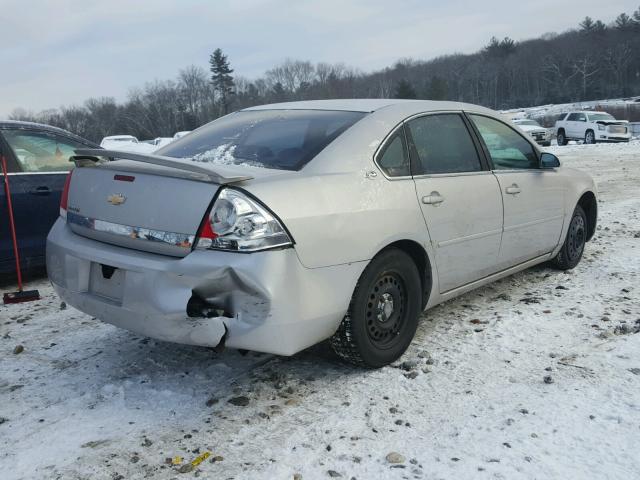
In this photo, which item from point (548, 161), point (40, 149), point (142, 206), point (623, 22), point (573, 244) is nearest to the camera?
point (142, 206)

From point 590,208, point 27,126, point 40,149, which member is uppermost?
point 27,126

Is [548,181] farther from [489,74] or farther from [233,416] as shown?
[489,74]

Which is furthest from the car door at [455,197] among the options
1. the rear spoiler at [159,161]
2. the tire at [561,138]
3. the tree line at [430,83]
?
the tree line at [430,83]

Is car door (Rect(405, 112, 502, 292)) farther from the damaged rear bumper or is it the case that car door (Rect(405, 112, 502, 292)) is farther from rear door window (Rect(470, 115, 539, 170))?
the damaged rear bumper

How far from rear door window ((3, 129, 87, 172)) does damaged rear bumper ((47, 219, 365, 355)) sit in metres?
3.15

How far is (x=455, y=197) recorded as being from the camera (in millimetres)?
3797

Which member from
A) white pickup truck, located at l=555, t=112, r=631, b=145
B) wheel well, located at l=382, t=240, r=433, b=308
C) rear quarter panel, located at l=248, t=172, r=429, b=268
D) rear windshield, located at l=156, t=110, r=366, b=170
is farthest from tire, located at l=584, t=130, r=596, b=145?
rear quarter panel, located at l=248, t=172, r=429, b=268

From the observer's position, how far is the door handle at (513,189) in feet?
14.1

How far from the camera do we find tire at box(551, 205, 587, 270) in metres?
5.30

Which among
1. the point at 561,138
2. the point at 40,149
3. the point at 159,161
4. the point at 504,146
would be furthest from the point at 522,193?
the point at 561,138

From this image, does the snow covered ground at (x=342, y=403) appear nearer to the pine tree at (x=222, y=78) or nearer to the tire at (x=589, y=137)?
the tire at (x=589, y=137)

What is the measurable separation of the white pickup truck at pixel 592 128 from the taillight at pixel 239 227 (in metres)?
28.3

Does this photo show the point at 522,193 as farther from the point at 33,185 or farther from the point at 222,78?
the point at 222,78

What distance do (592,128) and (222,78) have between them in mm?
93281
